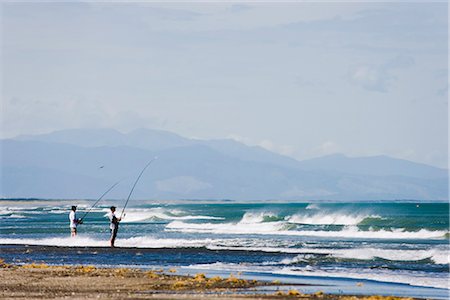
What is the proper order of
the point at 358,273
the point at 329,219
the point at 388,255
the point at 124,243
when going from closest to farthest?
1. the point at 358,273
2. the point at 388,255
3. the point at 124,243
4. the point at 329,219

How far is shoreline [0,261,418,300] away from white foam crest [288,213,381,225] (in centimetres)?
4498

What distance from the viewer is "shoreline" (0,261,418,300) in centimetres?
2077

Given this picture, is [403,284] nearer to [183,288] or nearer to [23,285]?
[183,288]

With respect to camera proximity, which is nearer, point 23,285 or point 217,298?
point 217,298

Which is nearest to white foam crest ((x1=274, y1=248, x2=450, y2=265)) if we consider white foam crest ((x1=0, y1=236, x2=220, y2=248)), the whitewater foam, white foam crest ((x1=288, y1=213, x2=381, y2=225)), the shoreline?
the whitewater foam

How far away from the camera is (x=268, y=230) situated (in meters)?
62.2

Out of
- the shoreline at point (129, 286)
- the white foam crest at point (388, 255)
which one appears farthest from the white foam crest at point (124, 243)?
the shoreline at point (129, 286)

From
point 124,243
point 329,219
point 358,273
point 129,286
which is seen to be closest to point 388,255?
point 358,273

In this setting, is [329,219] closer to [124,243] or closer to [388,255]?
[124,243]

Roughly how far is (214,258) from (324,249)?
6.38 meters

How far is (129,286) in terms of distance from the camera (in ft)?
74.0

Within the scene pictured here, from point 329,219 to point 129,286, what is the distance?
52.2 metres

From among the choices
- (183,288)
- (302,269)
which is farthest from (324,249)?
(183,288)

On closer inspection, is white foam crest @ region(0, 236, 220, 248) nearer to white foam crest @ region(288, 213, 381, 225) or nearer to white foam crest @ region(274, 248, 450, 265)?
white foam crest @ region(274, 248, 450, 265)
